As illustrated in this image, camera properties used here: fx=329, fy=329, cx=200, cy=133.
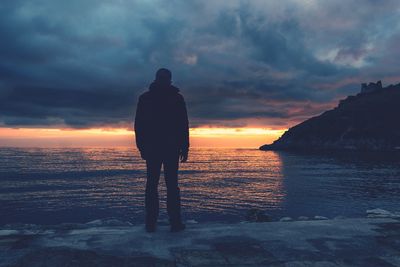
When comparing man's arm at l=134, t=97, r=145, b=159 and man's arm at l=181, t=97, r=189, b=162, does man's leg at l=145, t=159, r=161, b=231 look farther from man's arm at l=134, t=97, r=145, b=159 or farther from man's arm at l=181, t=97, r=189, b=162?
man's arm at l=181, t=97, r=189, b=162

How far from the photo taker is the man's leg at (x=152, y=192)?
19.2 ft

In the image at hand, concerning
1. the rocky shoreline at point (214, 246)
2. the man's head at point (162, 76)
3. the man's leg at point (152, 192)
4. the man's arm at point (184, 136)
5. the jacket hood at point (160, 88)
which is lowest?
the rocky shoreline at point (214, 246)

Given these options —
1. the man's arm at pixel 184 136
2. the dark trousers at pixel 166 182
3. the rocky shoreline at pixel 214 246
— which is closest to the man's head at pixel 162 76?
the man's arm at pixel 184 136

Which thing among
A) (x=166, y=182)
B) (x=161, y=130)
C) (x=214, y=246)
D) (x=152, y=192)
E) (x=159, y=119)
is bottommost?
(x=214, y=246)

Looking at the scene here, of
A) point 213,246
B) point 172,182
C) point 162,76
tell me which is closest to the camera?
point 213,246

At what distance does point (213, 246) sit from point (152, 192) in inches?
71.9

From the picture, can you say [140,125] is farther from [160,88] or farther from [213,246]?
[213,246]

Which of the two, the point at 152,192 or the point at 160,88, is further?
the point at 152,192

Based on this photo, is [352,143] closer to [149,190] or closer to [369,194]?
[369,194]

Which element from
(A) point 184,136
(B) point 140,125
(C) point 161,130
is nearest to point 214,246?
(A) point 184,136

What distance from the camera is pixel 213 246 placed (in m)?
4.76

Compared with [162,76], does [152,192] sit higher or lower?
lower

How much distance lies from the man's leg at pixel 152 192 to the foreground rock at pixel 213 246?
27cm

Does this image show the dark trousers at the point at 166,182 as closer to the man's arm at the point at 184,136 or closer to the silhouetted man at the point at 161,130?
the silhouetted man at the point at 161,130
